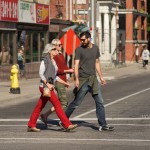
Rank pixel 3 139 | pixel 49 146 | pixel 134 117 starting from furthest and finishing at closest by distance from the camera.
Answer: pixel 134 117 < pixel 3 139 < pixel 49 146

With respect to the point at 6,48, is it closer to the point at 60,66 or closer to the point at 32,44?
the point at 32,44

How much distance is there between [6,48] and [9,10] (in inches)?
76.2

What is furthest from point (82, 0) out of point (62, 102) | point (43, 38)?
point (62, 102)

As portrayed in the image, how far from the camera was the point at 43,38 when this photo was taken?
41.9 meters

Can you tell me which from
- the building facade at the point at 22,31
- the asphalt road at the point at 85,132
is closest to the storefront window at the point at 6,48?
the building facade at the point at 22,31

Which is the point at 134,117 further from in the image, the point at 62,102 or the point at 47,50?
the point at 47,50

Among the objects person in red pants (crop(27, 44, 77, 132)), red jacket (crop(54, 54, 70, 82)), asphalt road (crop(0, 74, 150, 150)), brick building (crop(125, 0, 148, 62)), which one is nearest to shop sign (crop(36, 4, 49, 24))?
asphalt road (crop(0, 74, 150, 150))

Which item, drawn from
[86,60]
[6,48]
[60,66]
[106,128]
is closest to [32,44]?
[6,48]

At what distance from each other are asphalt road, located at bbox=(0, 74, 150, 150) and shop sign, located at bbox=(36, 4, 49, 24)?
63.0ft

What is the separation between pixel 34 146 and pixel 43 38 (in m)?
29.4

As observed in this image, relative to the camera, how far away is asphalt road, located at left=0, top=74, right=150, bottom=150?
1272cm

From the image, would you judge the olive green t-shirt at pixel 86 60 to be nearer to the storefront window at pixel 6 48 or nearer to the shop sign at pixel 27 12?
the storefront window at pixel 6 48

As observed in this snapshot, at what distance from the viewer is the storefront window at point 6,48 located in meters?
35.6

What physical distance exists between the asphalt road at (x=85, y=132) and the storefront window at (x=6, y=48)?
14347 millimetres
